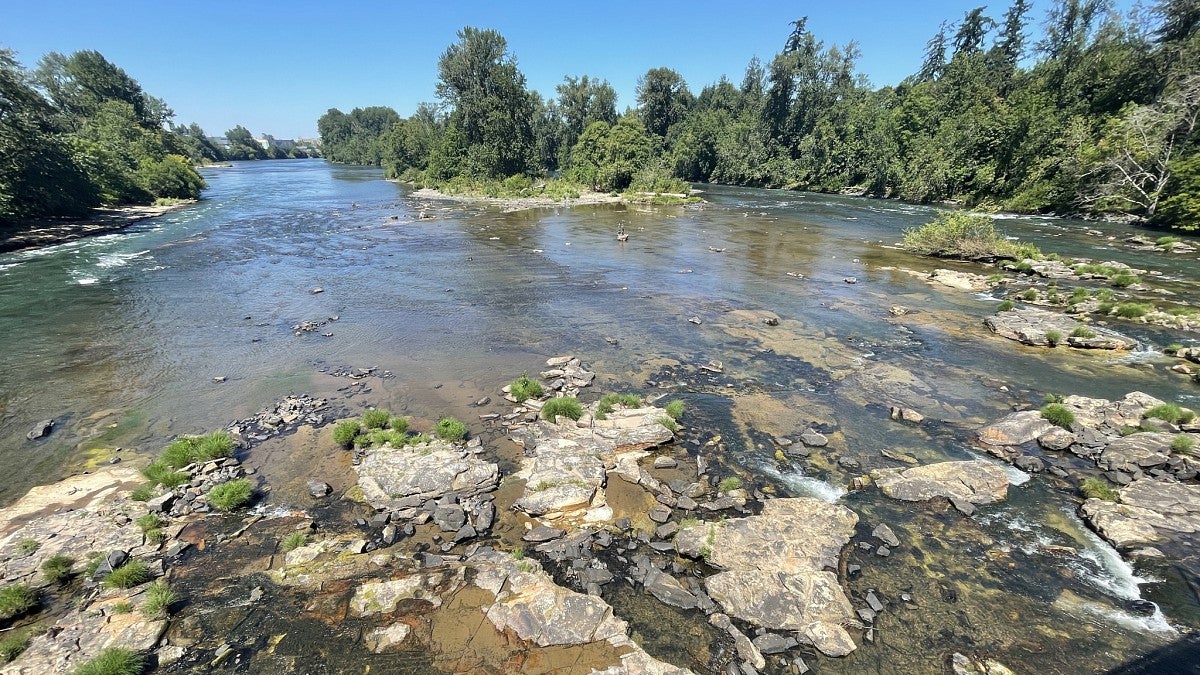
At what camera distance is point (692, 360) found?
17625 mm

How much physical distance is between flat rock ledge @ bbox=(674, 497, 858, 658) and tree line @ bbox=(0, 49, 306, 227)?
53487 millimetres

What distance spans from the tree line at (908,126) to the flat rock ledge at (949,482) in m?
42.3

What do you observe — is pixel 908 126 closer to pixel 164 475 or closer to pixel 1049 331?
pixel 1049 331

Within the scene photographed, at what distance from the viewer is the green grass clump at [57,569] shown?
8016mm

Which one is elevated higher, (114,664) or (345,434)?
(345,434)

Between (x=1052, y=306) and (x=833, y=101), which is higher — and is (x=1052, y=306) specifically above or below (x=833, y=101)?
below

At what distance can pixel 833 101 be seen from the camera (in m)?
89.2

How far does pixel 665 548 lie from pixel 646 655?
229cm

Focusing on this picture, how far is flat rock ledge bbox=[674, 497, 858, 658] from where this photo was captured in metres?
7.70

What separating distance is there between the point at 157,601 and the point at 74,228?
167 ft

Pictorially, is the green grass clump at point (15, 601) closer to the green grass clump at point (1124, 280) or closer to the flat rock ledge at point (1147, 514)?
the flat rock ledge at point (1147, 514)

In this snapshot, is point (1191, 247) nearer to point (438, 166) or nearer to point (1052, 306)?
point (1052, 306)

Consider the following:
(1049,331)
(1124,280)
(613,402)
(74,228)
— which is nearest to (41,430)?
(613,402)

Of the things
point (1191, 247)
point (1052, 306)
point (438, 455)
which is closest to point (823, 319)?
point (1052, 306)
